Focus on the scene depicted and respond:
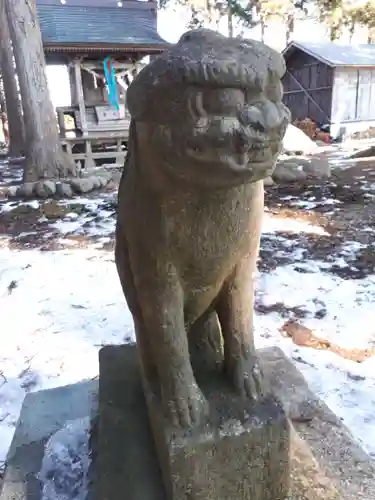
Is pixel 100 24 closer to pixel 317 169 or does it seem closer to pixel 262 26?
pixel 317 169

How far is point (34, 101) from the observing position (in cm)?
664

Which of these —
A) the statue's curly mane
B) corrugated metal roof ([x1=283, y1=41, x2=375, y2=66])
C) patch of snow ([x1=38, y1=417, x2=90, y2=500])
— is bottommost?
patch of snow ([x1=38, y1=417, x2=90, y2=500])

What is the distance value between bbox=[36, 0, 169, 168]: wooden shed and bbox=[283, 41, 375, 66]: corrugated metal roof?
576 centimetres

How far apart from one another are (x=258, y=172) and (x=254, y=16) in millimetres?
21033

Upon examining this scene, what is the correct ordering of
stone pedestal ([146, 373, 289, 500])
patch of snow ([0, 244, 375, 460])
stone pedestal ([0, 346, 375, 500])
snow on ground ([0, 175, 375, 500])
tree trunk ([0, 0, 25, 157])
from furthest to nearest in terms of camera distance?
tree trunk ([0, 0, 25, 157])
patch of snow ([0, 244, 375, 460])
snow on ground ([0, 175, 375, 500])
stone pedestal ([0, 346, 375, 500])
stone pedestal ([146, 373, 289, 500])

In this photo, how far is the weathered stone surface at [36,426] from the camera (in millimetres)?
1261

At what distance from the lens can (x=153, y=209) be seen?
862mm

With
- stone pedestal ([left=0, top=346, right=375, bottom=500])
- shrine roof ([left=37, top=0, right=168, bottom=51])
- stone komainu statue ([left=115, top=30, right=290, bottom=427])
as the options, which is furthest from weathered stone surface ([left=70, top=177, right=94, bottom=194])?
stone komainu statue ([left=115, top=30, right=290, bottom=427])

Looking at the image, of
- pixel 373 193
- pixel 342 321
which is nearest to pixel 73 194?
pixel 373 193

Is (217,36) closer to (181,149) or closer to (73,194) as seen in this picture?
(181,149)

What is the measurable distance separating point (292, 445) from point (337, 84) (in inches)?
568

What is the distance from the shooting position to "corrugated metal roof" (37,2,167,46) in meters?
8.87

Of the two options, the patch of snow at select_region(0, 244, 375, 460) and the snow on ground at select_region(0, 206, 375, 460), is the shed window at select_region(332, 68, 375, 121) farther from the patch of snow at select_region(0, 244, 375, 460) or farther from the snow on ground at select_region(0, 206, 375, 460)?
the patch of snow at select_region(0, 244, 375, 460)

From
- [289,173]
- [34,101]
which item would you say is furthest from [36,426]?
[34,101]
